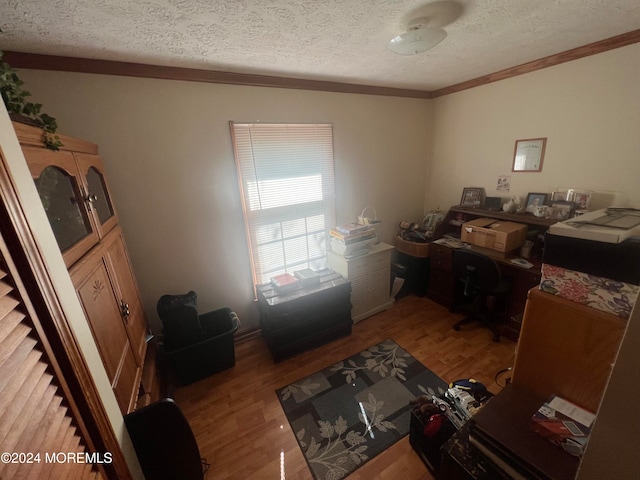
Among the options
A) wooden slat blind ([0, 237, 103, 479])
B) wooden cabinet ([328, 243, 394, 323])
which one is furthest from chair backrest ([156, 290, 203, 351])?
wooden cabinet ([328, 243, 394, 323])

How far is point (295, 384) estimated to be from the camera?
1933 millimetres

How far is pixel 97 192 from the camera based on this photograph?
1.44m

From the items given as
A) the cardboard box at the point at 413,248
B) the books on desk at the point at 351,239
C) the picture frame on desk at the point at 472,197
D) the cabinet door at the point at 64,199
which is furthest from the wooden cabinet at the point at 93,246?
the picture frame on desk at the point at 472,197

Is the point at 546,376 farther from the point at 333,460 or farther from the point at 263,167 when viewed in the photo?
the point at 263,167

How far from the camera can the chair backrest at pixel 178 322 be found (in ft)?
5.84

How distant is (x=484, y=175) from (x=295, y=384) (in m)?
2.76

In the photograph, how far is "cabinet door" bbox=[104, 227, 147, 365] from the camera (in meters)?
1.34

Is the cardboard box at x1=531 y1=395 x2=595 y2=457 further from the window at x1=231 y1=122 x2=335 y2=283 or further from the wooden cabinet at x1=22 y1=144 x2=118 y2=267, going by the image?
the window at x1=231 y1=122 x2=335 y2=283

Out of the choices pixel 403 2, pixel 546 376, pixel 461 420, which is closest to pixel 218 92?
pixel 403 2

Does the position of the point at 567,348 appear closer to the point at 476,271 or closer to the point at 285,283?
the point at 476,271

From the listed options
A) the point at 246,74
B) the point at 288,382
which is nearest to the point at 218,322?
the point at 288,382

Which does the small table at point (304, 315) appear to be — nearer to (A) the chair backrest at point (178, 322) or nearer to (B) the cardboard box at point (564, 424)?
(A) the chair backrest at point (178, 322)

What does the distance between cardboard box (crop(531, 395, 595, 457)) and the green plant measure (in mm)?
2007

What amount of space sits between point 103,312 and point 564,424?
1.78 metres
